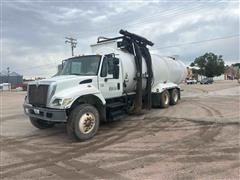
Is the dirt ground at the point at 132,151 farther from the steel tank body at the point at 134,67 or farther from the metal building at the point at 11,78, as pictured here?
the metal building at the point at 11,78

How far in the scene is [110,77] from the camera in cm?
1047

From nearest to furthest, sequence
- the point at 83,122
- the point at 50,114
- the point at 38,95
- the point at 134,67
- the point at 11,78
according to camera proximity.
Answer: the point at 50,114, the point at 83,122, the point at 38,95, the point at 134,67, the point at 11,78

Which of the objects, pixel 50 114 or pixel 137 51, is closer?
pixel 50 114

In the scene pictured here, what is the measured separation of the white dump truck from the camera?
339 inches

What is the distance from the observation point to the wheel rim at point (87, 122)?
8.74 meters

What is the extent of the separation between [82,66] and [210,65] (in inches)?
4288

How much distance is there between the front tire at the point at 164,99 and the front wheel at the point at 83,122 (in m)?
6.32

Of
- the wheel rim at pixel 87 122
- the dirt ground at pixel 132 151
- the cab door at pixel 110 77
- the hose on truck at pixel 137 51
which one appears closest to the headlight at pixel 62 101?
the wheel rim at pixel 87 122

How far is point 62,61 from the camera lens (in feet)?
37.8

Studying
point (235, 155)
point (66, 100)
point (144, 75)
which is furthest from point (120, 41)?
point (235, 155)

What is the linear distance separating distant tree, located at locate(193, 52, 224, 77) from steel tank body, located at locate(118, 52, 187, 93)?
97.7 meters

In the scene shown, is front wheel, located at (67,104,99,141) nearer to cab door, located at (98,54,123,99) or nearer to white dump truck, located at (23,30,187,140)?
white dump truck, located at (23,30,187,140)

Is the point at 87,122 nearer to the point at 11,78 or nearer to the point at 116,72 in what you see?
the point at 116,72

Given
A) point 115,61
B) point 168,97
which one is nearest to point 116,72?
point 115,61
